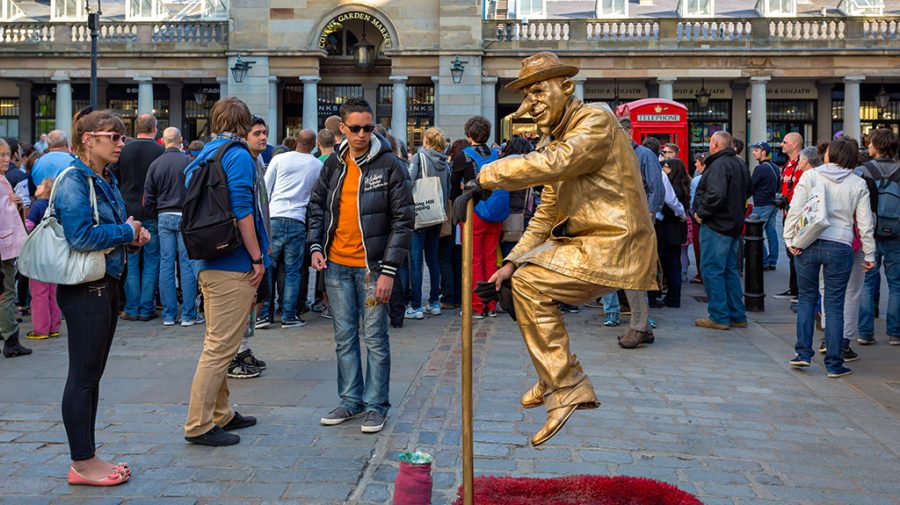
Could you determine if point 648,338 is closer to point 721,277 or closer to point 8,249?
point 721,277

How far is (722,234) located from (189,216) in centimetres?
644

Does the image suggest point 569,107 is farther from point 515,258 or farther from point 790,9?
point 790,9

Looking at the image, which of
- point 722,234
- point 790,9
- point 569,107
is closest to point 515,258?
point 569,107

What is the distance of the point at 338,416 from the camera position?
6141mm

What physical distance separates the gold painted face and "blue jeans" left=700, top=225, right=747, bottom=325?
6.30 meters

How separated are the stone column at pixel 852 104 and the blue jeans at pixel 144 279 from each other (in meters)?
27.0

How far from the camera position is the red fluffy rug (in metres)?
4.49

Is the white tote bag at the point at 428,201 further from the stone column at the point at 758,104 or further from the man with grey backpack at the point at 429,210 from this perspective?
the stone column at the point at 758,104

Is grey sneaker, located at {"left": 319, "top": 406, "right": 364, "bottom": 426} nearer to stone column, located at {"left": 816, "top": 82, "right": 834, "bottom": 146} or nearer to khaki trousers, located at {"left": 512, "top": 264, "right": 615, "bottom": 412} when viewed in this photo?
khaki trousers, located at {"left": 512, "top": 264, "right": 615, "bottom": 412}

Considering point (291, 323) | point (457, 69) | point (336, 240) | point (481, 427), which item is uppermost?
point (457, 69)

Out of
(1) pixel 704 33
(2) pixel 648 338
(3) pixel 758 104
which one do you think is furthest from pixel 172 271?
(3) pixel 758 104

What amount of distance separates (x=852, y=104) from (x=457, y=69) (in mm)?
13573

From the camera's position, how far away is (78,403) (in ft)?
16.4

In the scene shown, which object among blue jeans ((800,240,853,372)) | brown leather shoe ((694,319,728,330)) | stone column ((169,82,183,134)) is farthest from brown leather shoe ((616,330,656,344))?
stone column ((169,82,183,134))
